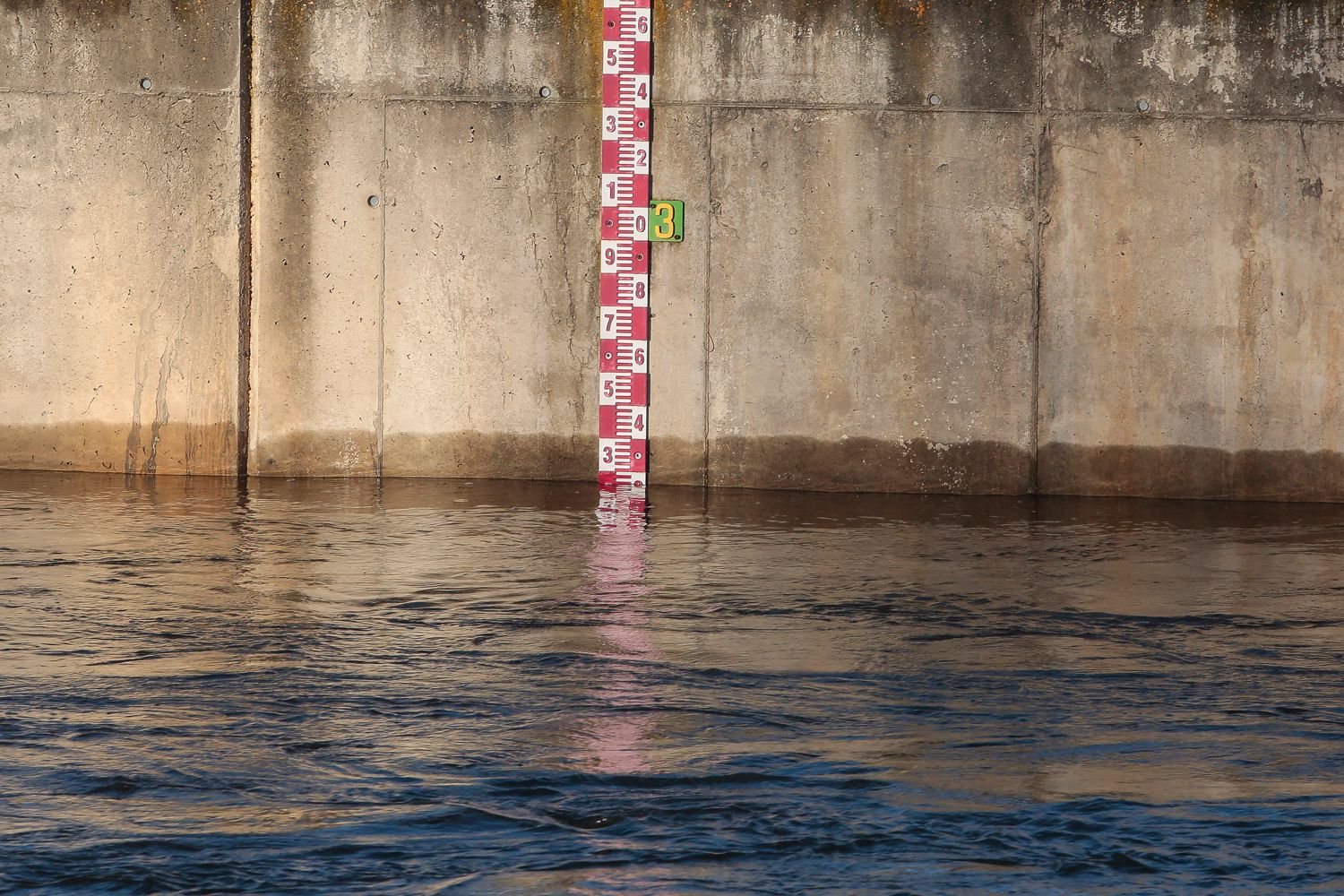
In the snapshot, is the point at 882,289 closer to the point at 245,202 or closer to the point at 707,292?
the point at 707,292

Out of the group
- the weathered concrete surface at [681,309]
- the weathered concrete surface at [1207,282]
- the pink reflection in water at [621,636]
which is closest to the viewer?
the pink reflection in water at [621,636]

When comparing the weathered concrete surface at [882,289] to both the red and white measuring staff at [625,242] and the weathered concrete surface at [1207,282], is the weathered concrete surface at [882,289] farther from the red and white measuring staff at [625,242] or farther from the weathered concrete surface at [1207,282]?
the red and white measuring staff at [625,242]

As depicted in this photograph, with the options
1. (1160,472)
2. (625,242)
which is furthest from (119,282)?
(1160,472)

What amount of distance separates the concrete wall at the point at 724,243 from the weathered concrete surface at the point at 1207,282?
2 centimetres

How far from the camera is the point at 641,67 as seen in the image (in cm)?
877

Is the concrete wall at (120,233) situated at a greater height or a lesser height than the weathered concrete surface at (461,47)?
lesser

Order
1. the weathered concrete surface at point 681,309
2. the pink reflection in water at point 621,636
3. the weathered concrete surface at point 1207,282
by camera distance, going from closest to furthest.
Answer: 1. the pink reflection in water at point 621,636
2. the weathered concrete surface at point 1207,282
3. the weathered concrete surface at point 681,309

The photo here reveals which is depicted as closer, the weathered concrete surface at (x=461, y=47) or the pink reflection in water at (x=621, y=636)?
the pink reflection in water at (x=621, y=636)

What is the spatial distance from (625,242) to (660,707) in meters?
4.65

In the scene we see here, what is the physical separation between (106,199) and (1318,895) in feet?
24.0

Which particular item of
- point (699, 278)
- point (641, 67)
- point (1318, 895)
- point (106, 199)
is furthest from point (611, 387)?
point (1318, 895)

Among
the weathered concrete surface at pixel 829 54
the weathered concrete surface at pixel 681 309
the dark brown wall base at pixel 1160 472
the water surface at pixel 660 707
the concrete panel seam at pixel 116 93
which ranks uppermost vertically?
the weathered concrete surface at pixel 829 54


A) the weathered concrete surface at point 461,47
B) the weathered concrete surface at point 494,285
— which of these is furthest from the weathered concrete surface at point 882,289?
the weathered concrete surface at point 461,47

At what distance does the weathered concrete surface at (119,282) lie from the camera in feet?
29.2
